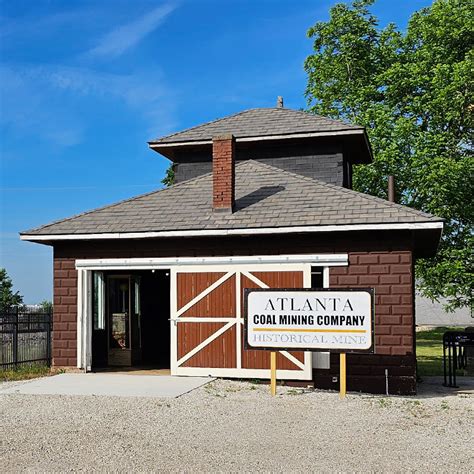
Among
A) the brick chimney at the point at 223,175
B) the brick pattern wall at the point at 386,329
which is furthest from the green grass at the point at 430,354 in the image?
the brick chimney at the point at 223,175

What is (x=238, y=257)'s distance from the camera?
14.6m

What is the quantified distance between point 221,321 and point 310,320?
2.63m

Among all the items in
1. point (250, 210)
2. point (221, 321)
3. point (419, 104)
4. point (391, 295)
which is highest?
point (419, 104)

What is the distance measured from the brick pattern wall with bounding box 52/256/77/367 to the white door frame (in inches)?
5.5

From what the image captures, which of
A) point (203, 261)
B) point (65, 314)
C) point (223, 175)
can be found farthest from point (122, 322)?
point (223, 175)

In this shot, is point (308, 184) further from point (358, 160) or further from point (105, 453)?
point (105, 453)

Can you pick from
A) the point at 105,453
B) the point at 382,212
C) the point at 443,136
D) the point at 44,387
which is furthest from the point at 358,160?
the point at 105,453

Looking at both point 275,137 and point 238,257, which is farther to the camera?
point 275,137

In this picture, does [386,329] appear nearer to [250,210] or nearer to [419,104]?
[250,210]

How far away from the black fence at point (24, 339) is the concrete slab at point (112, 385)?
2.17 m

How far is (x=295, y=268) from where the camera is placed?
1423 cm

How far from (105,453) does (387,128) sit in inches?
936

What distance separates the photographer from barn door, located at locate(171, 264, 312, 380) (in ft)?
46.6

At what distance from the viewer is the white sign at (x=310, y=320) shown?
40.5 ft
